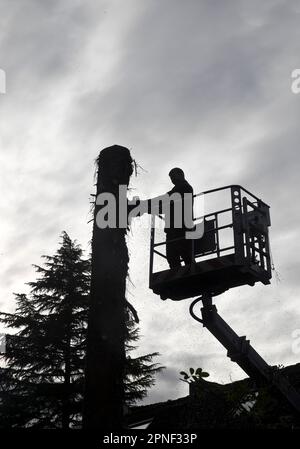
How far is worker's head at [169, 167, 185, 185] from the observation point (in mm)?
Answer: 9539

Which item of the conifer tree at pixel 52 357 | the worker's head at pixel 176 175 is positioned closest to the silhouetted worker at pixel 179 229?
the worker's head at pixel 176 175

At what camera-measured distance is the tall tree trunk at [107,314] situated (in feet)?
17.0

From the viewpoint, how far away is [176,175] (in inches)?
377

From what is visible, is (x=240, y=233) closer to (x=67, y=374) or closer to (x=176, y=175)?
(x=176, y=175)

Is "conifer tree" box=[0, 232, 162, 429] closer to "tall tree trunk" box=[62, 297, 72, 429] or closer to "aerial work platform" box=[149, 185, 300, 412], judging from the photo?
"tall tree trunk" box=[62, 297, 72, 429]

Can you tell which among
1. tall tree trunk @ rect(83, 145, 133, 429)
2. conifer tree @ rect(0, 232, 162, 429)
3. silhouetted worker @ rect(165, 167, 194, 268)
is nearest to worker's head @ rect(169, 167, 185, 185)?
silhouetted worker @ rect(165, 167, 194, 268)

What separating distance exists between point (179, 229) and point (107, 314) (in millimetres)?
4556

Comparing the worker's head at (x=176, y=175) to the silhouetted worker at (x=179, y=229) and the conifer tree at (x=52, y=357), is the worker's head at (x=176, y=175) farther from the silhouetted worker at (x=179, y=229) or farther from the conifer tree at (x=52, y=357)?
the conifer tree at (x=52, y=357)

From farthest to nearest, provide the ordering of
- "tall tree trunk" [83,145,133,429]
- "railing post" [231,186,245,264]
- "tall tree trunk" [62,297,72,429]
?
"tall tree trunk" [62,297,72,429] < "railing post" [231,186,245,264] < "tall tree trunk" [83,145,133,429]

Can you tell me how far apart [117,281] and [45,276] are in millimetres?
16438

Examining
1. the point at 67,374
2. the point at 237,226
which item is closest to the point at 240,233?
the point at 237,226

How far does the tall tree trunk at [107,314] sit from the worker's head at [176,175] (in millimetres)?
3248

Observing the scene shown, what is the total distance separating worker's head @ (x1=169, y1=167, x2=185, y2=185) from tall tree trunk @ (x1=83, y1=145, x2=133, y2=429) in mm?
3248
